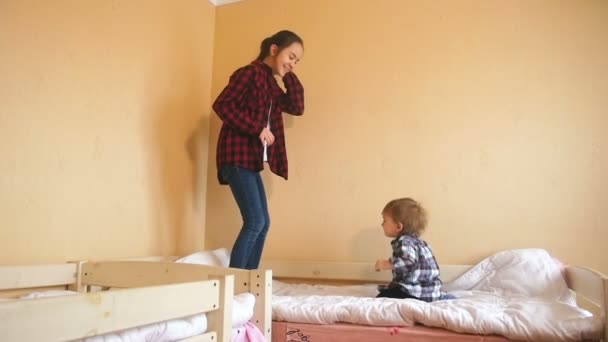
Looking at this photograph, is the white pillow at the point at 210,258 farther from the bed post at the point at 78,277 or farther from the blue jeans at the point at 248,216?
the bed post at the point at 78,277

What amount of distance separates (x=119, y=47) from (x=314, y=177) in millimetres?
986

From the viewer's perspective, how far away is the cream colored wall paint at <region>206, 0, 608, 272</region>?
1.83 m

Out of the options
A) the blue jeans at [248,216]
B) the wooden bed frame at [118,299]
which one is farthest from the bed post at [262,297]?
the blue jeans at [248,216]

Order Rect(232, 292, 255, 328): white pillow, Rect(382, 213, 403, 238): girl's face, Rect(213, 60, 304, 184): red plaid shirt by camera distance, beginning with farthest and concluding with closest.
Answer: Rect(213, 60, 304, 184): red plaid shirt
Rect(382, 213, 403, 238): girl's face
Rect(232, 292, 255, 328): white pillow

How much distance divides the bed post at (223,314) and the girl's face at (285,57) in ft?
3.53

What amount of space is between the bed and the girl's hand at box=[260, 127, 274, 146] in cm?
59

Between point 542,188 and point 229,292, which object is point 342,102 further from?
point 229,292

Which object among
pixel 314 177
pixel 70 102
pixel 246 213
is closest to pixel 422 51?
pixel 314 177

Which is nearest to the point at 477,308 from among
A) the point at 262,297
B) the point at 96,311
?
the point at 262,297

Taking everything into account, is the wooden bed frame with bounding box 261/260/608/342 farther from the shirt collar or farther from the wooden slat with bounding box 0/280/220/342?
the wooden slat with bounding box 0/280/220/342

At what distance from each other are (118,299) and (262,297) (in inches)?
21.2

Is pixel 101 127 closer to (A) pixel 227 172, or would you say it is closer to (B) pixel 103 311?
(A) pixel 227 172

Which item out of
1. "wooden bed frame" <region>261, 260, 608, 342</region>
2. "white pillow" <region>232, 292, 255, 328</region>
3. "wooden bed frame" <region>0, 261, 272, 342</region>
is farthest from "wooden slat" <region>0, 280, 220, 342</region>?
"wooden bed frame" <region>261, 260, 608, 342</region>

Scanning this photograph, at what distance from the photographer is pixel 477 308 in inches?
51.4
